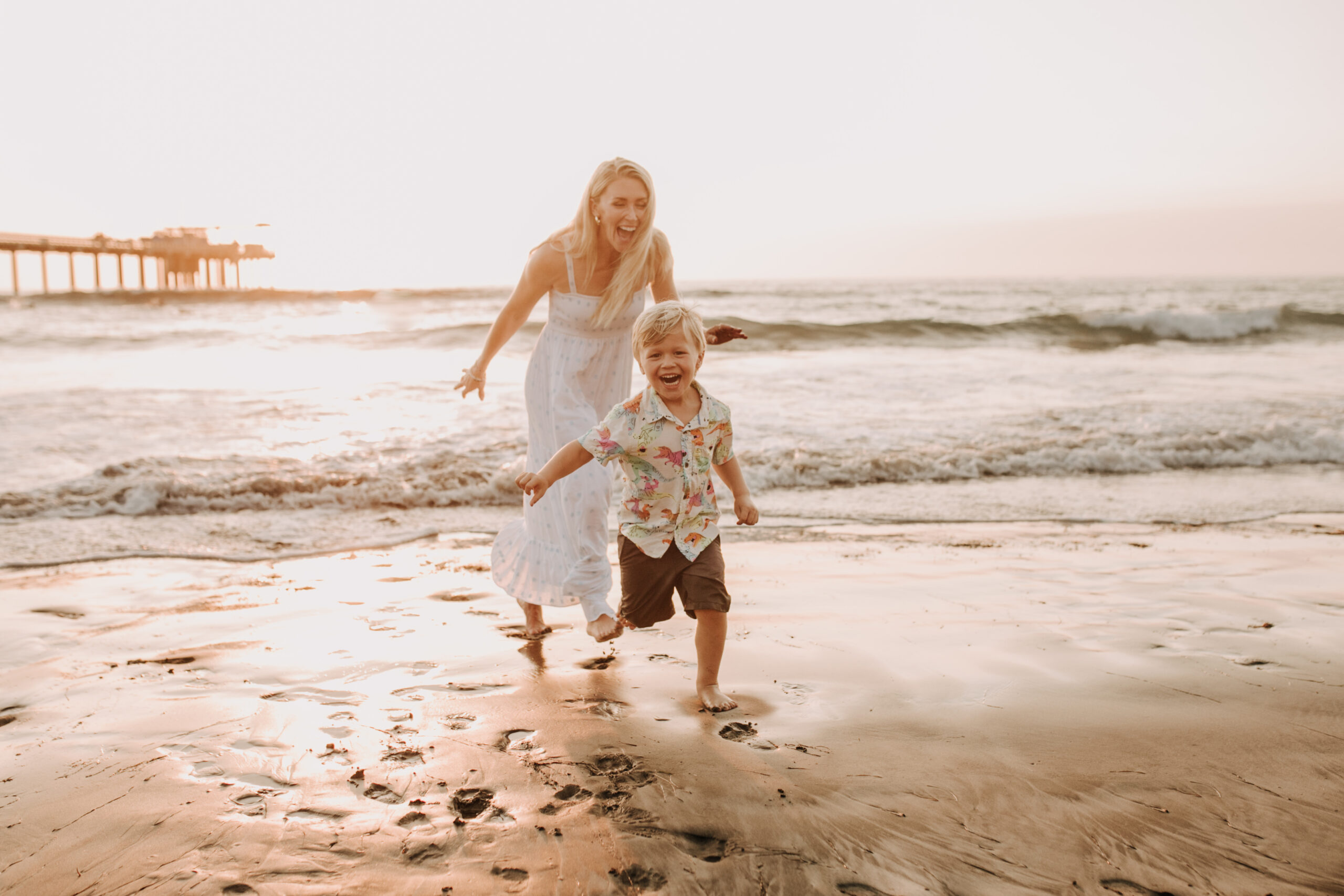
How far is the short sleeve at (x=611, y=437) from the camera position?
284 centimetres

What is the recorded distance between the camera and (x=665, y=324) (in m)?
2.75

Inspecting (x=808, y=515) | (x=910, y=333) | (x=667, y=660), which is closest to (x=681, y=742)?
(x=667, y=660)

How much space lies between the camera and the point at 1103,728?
8.82ft

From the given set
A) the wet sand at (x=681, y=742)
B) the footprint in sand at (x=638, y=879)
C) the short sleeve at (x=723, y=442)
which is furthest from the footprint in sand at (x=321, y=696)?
the short sleeve at (x=723, y=442)

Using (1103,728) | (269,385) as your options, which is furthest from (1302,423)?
(269,385)

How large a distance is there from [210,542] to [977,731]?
4.70 meters

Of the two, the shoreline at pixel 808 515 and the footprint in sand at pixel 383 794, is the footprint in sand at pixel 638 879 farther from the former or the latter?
the shoreline at pixel 808 515

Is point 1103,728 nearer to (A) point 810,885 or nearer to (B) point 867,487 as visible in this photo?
(A) point 810,885

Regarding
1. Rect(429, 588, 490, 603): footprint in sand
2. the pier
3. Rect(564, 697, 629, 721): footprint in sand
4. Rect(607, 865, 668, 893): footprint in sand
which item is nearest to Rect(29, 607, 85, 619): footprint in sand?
Rect(429, 588, 490, 603): footprint in sand

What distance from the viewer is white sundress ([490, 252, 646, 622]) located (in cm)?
348

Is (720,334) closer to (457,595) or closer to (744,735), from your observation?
(744,735)

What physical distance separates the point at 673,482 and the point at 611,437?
9.9 inches

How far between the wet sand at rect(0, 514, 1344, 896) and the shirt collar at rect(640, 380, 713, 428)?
3.07ft

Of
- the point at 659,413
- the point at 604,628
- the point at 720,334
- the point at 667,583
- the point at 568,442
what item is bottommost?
the point at 604,628
